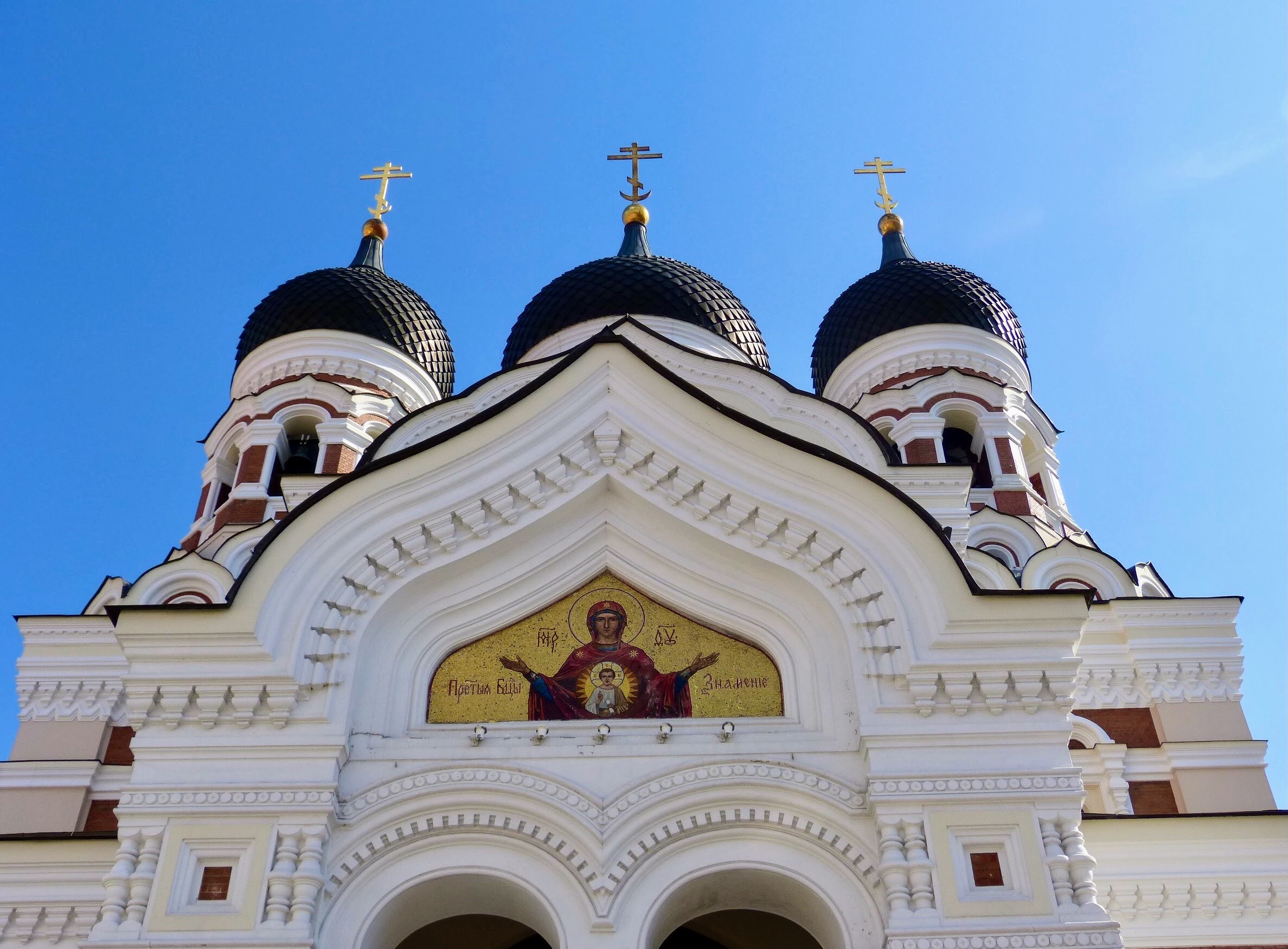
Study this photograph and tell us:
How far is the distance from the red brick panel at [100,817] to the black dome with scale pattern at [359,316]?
7106 mm

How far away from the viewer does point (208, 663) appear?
23.2 ft

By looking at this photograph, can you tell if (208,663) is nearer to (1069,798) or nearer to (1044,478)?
(1069,798)

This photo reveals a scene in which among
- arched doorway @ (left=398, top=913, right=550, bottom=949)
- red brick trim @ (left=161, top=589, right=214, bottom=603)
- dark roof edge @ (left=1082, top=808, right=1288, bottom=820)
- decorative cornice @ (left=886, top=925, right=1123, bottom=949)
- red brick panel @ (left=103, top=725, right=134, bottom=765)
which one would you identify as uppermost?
red brick trim @ (left=161, top=589, right=214, bottom=603)

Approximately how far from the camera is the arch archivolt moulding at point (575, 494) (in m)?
7.23

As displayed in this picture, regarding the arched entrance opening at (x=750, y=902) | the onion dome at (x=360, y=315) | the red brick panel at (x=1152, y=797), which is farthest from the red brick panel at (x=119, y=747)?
the red brick panel at (x=1152, y=797)

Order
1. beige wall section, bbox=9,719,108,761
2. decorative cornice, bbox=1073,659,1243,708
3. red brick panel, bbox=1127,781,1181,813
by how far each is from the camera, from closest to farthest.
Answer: red brick panel, bbox=1127,781,1181,813, beige wall section, bbox=9,719,108,761, decorative cornice, bbox=1073,659,1243,708

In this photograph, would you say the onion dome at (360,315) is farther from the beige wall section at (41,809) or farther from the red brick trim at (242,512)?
the beige wall section at (41,809)

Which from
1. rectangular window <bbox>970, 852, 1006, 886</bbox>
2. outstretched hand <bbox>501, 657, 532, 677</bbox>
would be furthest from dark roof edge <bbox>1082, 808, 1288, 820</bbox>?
outstretched hand <bbox>501, 657, 532, 677</bbox>

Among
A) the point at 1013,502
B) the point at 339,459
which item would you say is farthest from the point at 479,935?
the point at 1013,502

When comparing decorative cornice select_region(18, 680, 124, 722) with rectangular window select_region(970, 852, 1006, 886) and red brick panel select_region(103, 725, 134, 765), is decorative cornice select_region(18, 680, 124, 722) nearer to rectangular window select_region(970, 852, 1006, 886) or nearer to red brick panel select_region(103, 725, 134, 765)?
red brick panel select_region(103, 725, 134, 765)

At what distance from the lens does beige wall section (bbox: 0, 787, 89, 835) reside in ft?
33.6

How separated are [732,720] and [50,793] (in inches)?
240

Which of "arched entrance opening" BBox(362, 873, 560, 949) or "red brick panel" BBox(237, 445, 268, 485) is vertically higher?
"red brick panel" BBox(237, 445, 268, 485)

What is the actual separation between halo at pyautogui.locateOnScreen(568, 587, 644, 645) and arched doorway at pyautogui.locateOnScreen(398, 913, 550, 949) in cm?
190
